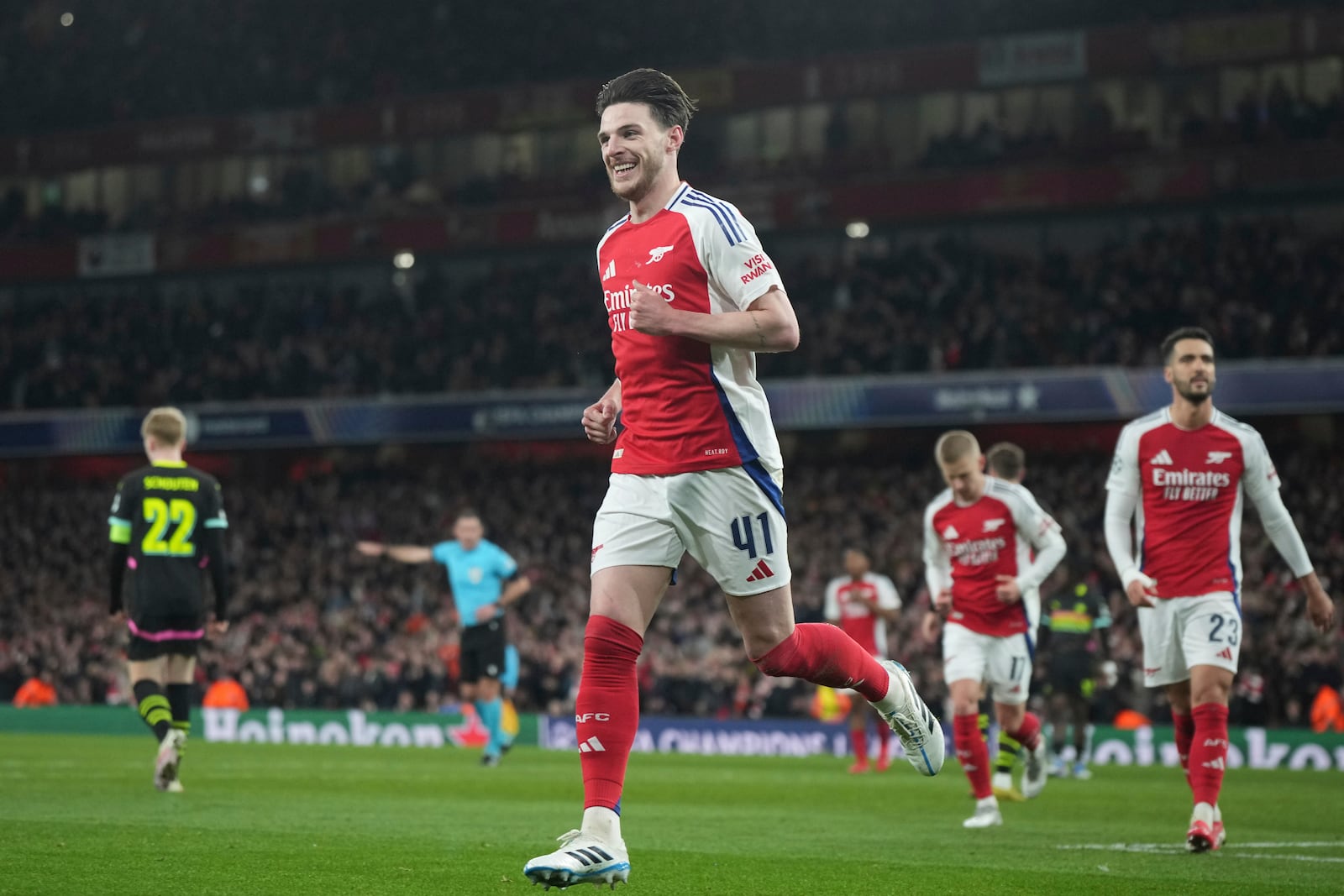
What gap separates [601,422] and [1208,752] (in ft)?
13.6

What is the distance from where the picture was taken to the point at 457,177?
4197 cm

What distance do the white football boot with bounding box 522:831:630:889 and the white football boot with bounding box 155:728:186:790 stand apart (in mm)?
6344

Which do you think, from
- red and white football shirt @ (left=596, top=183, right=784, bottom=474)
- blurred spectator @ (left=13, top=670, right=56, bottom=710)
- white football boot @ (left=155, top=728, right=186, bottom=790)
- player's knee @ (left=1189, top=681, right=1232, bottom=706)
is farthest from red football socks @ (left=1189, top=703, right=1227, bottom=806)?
blurred spectator @ (left=13, top=670, right=56, bottom=710)

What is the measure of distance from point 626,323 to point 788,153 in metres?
33.9

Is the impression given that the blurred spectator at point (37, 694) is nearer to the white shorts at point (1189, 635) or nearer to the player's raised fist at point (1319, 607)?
the white shorts at point (1189, 635)

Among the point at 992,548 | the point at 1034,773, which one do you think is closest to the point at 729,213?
the point at 992,548

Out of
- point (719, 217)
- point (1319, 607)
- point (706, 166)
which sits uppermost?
point (706, 166)

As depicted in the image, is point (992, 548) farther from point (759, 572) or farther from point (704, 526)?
point (704, 526)

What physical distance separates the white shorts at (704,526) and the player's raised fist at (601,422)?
0.84 ft

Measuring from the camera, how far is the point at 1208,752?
848cm

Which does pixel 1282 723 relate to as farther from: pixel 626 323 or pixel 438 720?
pixel 626 323

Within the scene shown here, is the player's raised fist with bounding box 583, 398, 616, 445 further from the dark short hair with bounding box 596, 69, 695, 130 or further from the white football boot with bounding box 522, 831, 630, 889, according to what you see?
the white football boot with bounding box 522, 831, 630, 889

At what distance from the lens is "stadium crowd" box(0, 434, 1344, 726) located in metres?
25.5

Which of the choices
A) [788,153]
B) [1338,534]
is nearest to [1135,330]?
[1338,534]
